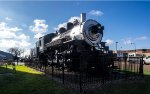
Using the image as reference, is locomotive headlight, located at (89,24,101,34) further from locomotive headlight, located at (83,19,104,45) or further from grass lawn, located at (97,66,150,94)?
grass lawn, located at (97,66,150,94)

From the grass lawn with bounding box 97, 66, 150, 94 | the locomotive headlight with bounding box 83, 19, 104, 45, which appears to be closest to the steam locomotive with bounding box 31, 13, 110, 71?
the locomotive headlight with bounding box 83, 19, 104, 45

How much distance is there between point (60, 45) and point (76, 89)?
25.9 ft

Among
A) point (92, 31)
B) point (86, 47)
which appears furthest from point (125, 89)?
point (92, 31)

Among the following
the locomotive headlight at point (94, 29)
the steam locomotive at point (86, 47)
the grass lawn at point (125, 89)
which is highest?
the locomotive headlight at point (94, 29)

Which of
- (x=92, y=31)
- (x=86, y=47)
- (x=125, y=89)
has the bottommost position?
(x=125, y=89)

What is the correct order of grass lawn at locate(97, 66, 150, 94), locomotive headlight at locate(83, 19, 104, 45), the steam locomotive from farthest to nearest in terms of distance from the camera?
locomotive headlight at locate(83, 19, 104, 45) → the steam locomotive → grass lawn at locate(97, 66, 150, 94)

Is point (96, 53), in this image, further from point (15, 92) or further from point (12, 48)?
point (12, 48)

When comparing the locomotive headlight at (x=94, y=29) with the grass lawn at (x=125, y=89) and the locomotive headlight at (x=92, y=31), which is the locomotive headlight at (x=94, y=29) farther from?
the grass lawn at (x=125, y=89)

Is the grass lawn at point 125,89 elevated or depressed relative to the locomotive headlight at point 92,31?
depressed

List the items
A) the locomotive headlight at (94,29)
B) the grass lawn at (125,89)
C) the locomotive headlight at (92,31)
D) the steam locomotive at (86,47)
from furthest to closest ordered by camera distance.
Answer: the locomotive headlight at (94,29), the locomotive headlight at (92,31), the steam locomotive at (86,47), the grass lawn at (125,89)

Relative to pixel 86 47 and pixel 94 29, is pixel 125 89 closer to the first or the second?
pixel 86 47

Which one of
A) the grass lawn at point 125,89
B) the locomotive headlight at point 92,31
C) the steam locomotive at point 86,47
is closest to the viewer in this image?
the grass lawn at point 125,89

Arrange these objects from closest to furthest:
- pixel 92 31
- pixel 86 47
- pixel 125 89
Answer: pixel 125 89, pixel 86 47, pixel 92 31

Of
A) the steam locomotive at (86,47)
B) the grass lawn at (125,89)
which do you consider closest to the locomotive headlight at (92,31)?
the steam locomotive at (86,47)
